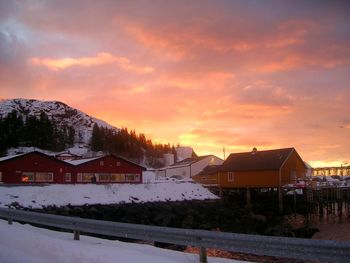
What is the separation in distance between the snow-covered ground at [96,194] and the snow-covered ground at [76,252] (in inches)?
1150

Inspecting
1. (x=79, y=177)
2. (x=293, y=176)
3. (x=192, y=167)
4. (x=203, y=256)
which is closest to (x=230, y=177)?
(x=293, y=176)

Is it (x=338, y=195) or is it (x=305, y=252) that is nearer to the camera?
(x=305, y=252)

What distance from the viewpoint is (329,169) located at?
142 meters

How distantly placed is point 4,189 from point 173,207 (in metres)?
19.0

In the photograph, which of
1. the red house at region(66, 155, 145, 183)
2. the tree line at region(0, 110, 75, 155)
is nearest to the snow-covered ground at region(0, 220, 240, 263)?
the red house at region(66, 155, 145, 183)

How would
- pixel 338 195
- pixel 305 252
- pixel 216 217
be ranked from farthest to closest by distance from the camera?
pixel 338 195 → pixel 216 217 → pixel 305 252

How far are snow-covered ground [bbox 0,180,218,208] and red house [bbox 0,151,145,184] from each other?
9444mm

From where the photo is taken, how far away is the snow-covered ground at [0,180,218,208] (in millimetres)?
43875

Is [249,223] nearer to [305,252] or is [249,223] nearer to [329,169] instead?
[305,252]

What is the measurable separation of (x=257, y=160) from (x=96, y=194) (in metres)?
24.0

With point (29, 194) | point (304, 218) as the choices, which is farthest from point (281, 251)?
point (304, 218)

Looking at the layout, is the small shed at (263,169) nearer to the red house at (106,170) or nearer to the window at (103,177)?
the red house at (106,170)

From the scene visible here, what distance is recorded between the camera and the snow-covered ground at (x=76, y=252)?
934 centimetres

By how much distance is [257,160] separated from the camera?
202 feet
